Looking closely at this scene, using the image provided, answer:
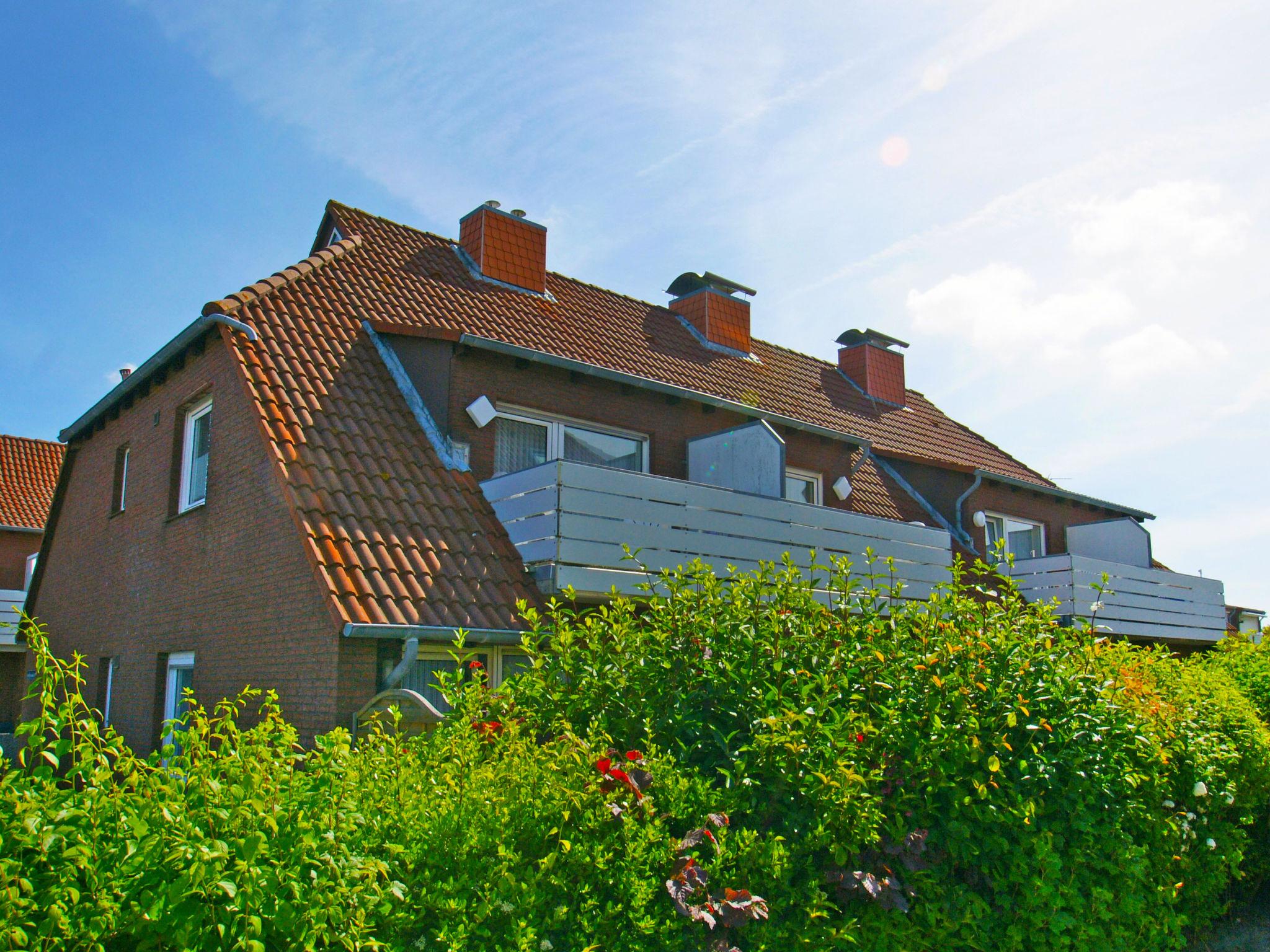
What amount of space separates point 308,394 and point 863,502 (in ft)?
28.8

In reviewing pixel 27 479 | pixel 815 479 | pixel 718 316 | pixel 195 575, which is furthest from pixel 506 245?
pixel 27 479

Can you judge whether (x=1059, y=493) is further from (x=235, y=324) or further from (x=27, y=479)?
(x=27, y=479)

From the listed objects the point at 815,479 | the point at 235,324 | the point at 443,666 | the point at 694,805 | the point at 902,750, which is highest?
the point at 235,324

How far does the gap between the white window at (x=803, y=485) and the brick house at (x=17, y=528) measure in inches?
673

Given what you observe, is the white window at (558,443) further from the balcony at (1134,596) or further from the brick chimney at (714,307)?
the balcony at (1134,596)

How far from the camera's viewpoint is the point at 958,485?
57.9 ft

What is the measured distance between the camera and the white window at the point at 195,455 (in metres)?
11.5

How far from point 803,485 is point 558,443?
455 centimetres

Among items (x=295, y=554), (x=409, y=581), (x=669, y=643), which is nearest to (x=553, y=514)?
(x=409, y=581)

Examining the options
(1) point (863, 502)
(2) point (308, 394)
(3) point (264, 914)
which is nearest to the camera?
(3) point (264, 914)

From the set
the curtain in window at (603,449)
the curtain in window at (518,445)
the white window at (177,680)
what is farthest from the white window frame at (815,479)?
the white window at (177,680)

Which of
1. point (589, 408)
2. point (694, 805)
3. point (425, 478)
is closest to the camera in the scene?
point (694, 805)

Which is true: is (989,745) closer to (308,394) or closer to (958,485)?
(308,394)

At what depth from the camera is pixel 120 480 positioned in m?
13.8
